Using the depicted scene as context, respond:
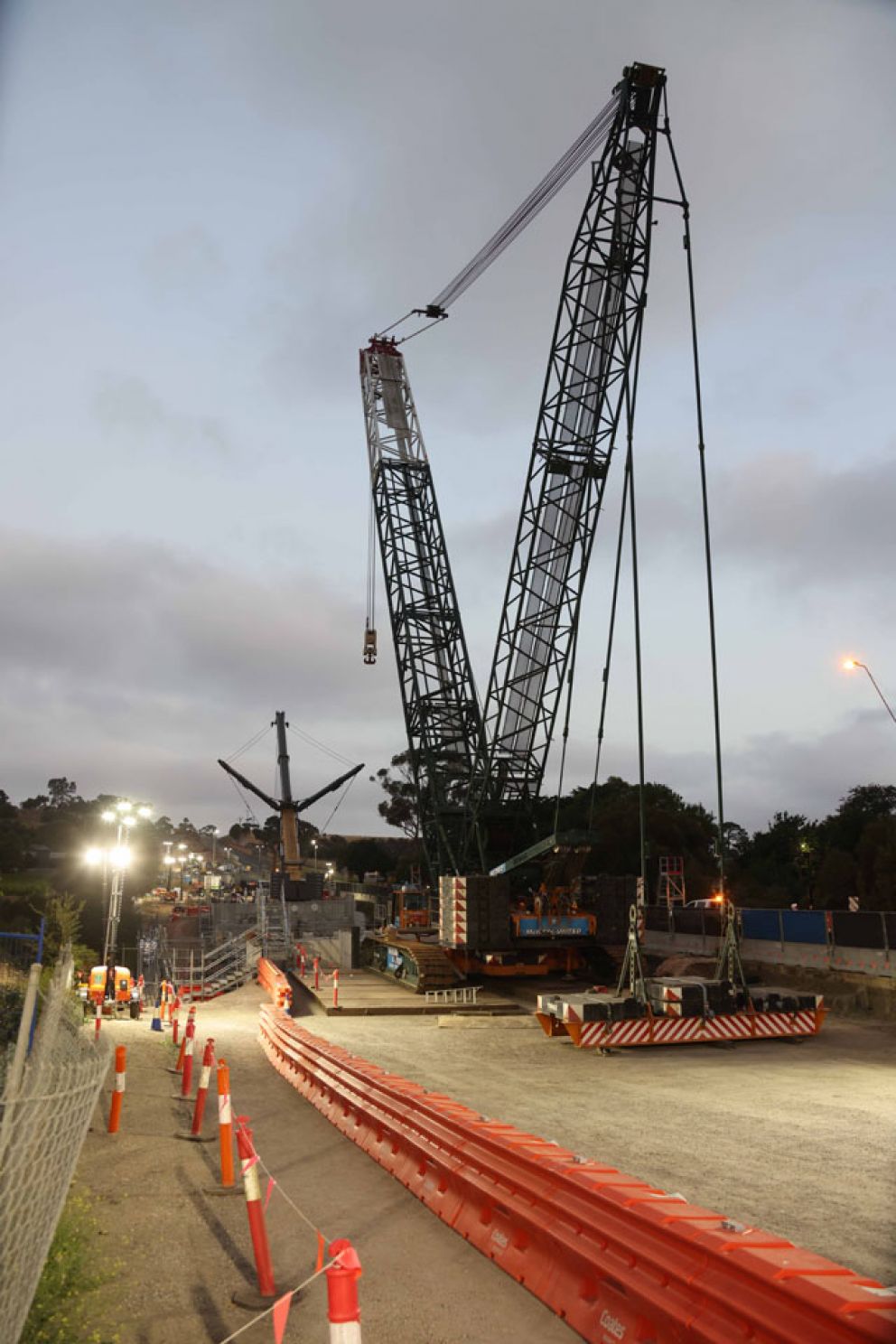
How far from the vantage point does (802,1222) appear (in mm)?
8305

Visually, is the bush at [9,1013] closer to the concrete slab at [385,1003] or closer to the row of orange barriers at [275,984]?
the row of orange barriers at [275,984]

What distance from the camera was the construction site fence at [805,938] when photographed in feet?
84.0

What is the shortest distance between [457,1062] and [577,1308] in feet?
41.8

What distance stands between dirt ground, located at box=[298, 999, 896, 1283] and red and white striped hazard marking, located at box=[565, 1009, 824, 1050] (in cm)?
27

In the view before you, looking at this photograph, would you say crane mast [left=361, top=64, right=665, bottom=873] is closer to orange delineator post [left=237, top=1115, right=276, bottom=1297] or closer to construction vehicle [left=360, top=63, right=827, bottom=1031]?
construction vehicle [left=360, top=63, right=827, bottom=1031]

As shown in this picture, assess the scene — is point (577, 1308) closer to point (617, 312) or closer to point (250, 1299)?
point (250, 1299)

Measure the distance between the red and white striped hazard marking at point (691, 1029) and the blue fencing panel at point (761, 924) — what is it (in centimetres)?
992

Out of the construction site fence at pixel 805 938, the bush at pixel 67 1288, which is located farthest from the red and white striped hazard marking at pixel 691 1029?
the bush at pixel 67 1288

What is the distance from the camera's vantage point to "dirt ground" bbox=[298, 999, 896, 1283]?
347 inches

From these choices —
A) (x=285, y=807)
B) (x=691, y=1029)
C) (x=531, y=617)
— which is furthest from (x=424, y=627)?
(x=285, y=807)

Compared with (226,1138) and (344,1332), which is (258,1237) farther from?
(344,1332)

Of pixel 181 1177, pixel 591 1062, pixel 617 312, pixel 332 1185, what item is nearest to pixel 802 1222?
pixel 332 1185

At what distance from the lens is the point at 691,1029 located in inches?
779

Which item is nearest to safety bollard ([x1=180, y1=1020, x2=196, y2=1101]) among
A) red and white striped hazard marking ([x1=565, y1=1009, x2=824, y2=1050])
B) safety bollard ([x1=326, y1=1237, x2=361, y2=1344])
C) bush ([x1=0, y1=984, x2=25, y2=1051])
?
bush ([x1=0, y1=984, x2=25, y2=1051])
